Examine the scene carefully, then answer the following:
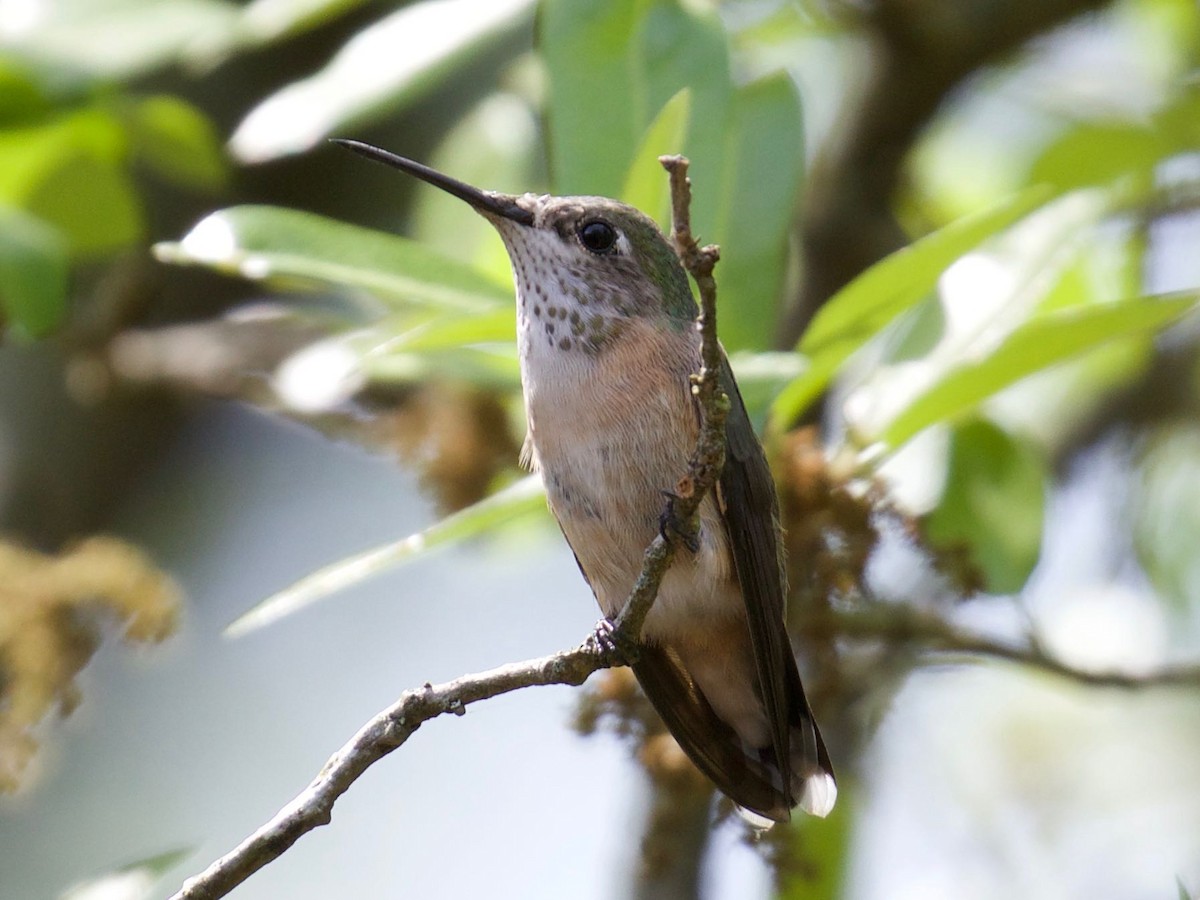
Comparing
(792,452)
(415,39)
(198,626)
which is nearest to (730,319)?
(792,452)

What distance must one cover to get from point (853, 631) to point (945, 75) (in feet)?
5.40

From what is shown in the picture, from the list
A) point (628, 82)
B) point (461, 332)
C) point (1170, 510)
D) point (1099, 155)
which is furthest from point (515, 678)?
point (1170, 510)

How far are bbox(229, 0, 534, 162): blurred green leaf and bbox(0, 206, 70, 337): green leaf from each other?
0.46 m

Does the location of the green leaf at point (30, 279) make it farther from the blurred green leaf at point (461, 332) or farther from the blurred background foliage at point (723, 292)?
the blurred green leaf at point (461, 332)

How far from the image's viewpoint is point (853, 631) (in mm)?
2693

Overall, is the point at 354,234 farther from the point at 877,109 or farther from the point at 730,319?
the point at 877,109

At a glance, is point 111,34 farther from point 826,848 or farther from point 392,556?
point 826,848

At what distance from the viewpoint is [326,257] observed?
2.58 m

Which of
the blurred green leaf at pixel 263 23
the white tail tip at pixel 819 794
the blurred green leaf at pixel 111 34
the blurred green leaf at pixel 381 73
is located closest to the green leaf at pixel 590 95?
the blurred green leaf at pixel 381 73

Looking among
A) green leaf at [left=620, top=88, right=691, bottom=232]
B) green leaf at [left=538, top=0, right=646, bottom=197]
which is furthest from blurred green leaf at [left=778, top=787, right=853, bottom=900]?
green leaf at [left=538, top=0, right=646, bottom=197]

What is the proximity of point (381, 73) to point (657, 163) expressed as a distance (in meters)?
0.65

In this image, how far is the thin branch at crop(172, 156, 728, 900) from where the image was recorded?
1.60m

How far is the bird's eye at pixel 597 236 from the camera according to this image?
8.44 ft

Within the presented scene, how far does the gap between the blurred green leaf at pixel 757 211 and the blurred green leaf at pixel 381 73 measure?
0.54 meters
